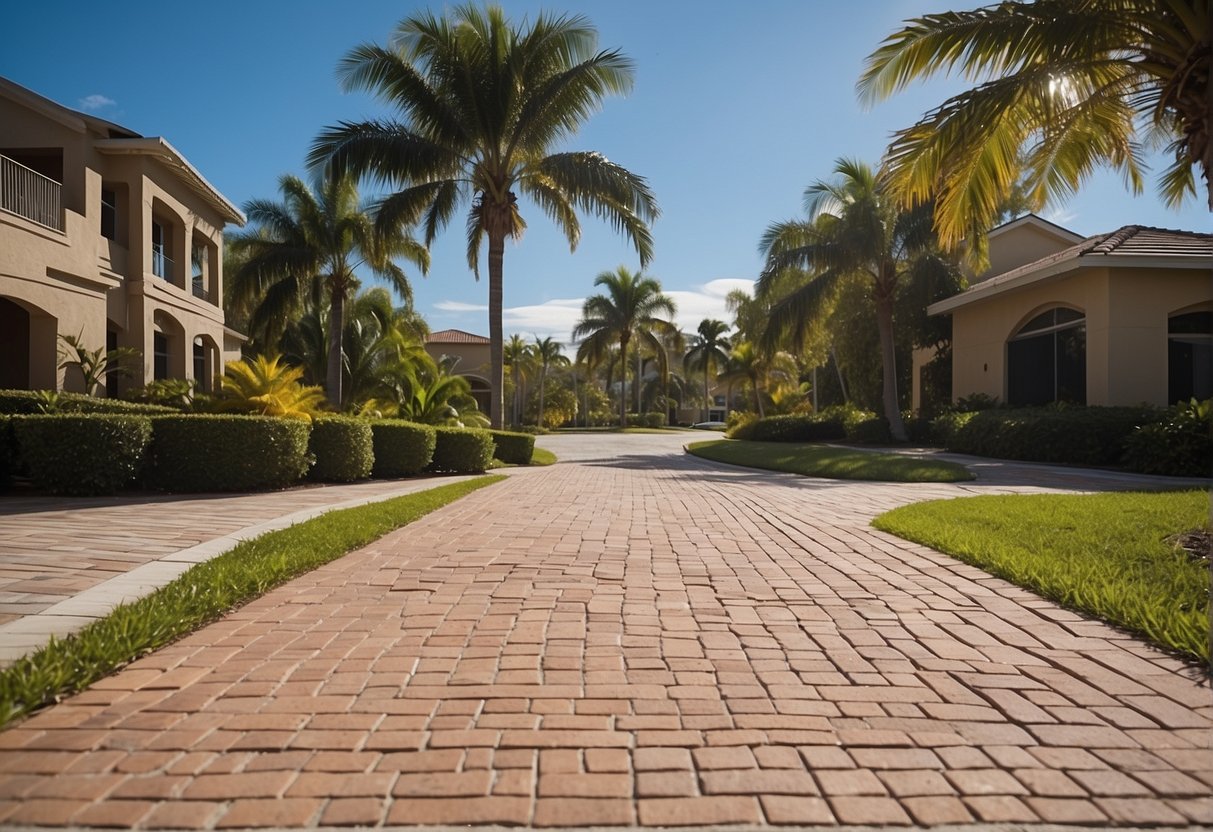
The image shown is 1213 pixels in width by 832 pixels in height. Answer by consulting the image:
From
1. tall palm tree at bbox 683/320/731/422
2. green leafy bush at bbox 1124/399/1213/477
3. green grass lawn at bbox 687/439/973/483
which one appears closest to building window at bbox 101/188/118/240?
green grass lawn at bbox 687/439/973/483

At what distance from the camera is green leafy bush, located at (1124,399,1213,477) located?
42.0ft

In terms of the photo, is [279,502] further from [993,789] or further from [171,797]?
[993,789]

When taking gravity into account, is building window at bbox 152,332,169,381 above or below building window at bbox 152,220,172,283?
Answer: below

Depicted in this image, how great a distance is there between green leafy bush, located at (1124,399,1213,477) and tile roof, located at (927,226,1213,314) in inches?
180

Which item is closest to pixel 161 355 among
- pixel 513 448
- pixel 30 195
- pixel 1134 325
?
pixel 30 195

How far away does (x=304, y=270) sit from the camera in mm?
25094

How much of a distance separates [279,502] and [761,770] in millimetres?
8600

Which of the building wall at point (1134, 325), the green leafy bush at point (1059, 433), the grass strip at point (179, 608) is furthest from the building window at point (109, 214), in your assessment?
the building wall at point (1134, 325)

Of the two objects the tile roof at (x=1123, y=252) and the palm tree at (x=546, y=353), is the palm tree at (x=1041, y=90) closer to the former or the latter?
the tile roof at (x=1123, y=252)

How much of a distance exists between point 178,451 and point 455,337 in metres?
48.2

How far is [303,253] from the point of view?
82.0 feet

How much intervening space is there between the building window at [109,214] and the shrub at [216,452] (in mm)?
10065

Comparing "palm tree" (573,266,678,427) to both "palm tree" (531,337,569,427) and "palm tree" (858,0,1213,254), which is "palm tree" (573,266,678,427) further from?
"palm tree" (858,0,1213,254)

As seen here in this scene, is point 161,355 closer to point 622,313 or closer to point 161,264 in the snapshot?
point 161,264
